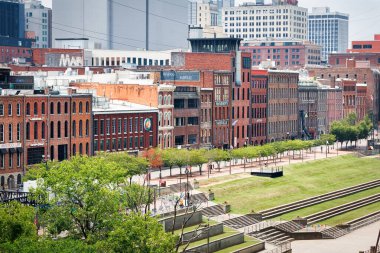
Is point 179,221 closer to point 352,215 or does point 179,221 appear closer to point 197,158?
Answer: point 352,215

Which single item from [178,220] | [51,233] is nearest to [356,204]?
[178,220]

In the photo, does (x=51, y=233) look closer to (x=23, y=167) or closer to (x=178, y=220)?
(x=178, y=220)

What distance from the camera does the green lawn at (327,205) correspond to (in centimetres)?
13368

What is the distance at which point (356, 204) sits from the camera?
14738 cm

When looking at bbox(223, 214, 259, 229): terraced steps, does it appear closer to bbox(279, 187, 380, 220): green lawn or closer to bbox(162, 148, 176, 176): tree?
bbox(279, 187, 380, 220): green lawn

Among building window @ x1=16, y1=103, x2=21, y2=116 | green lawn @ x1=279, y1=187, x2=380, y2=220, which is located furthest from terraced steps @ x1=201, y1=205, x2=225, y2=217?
building window @ x1=16, y1=103, x2=21, y2=116

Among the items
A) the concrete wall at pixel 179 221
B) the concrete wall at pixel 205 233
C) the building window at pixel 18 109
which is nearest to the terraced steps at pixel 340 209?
the concrete wall at pixel 179 221

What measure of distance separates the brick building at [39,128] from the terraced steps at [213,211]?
2072 cm

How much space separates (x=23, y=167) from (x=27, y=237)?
50.8 metres

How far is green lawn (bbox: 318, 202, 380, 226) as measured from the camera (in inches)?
5271

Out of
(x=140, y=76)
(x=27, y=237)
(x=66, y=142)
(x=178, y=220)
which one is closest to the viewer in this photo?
(x=27, y=237)

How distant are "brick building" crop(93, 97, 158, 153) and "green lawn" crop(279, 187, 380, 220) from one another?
26.7 meters

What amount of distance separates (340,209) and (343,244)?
21.3 meters

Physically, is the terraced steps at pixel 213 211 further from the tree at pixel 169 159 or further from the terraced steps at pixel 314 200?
the tree at pixel 169 159
